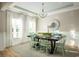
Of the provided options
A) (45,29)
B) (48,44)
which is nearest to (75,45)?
(48,44)

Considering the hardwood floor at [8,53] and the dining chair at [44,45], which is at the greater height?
the dining chair at [44,45]

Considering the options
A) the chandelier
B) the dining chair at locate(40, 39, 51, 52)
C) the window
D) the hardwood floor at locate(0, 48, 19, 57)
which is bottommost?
the hardwood floor at locate(0, 48, 19, 57)

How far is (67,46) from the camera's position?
70.4 inches

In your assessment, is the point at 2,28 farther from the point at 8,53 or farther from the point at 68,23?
the point at 68,23

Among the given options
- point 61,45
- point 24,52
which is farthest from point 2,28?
point 61,45

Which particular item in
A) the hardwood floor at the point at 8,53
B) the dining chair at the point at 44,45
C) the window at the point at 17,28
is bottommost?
the hardwood floor at the point at 8,53

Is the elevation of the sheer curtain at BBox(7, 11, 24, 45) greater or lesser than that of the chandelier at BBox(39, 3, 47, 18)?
lesser

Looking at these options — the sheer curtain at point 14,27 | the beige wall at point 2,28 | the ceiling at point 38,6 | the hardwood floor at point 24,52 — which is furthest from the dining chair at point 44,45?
the beige wall at point 2,28

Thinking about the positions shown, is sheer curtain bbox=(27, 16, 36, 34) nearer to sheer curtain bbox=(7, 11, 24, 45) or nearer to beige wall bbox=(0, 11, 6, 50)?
sheer curtain bbox=(7, 11, 24, 45)

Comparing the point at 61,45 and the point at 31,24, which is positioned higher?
the point at 31,24

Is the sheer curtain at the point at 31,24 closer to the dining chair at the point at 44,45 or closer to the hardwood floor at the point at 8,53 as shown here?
the dining chair at the point at 44,45

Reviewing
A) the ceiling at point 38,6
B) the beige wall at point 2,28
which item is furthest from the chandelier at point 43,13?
the beige wall at point 2,28

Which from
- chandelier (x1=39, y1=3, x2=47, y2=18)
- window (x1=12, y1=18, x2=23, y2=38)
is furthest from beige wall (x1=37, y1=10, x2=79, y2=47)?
window (x1=12, y1=18, x2=23, y2=38)

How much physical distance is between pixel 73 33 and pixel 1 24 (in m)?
1.20
